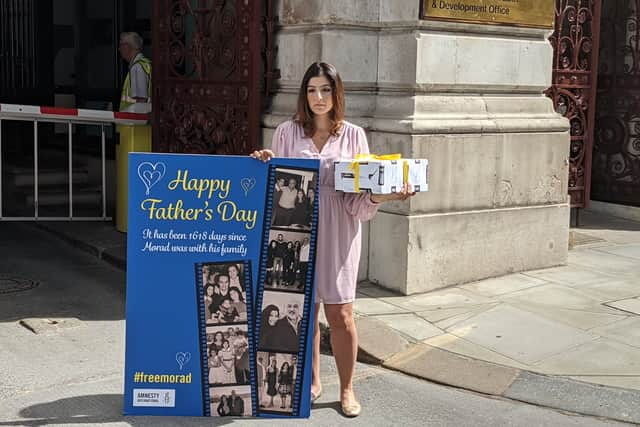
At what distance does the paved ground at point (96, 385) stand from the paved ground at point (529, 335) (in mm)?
172

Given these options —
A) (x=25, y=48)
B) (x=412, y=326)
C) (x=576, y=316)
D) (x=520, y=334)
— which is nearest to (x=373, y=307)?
(x=412, y=326)

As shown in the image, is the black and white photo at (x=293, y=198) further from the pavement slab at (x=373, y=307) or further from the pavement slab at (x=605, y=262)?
the pavement slab at (x=605, y=262)

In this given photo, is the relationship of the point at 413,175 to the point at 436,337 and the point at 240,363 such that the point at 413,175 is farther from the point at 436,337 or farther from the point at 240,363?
the point at 436,337

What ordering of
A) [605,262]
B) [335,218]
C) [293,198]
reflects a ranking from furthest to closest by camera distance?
[605,262]
[335,218]
[293,198]

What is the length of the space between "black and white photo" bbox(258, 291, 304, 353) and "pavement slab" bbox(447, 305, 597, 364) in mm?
1752

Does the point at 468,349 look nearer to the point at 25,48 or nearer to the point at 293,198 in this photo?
the point at 293,198

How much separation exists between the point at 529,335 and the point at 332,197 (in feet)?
7.15

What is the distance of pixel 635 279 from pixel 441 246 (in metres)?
1.81

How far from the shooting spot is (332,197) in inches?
185

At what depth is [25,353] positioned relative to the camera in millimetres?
5828

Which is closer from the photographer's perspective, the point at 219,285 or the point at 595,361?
the point at 219,285

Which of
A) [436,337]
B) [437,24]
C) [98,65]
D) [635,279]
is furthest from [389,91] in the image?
[98,65]

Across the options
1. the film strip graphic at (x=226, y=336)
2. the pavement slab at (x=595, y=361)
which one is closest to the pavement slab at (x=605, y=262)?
the pavement slab at (x=595, y=361)

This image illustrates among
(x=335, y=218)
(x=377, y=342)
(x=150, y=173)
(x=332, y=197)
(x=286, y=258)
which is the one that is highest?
(x=150, y=173)
